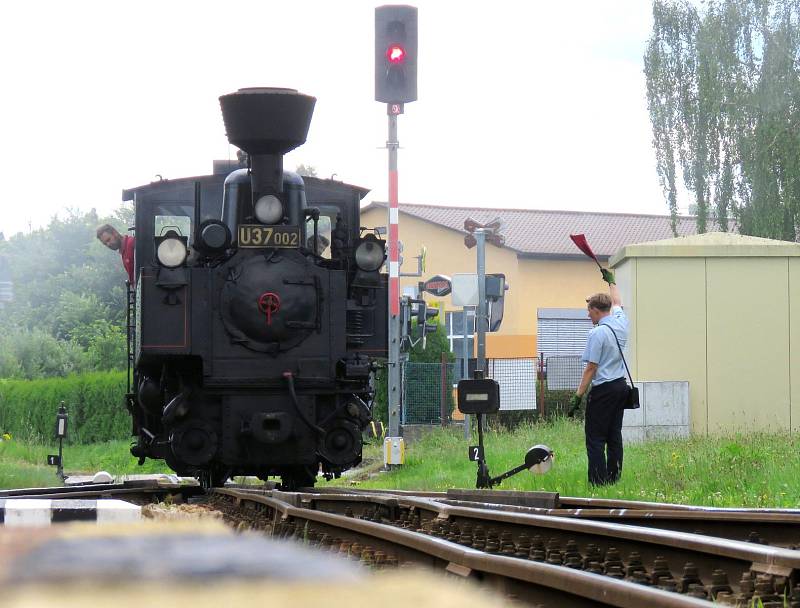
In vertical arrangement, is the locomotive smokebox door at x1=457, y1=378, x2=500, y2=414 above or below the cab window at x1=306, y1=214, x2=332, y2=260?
below

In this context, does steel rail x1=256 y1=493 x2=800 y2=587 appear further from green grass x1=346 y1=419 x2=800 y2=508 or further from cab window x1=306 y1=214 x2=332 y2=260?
cab window x1=306 y1=214 x2=332 y2=260

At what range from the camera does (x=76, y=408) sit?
35906 mm

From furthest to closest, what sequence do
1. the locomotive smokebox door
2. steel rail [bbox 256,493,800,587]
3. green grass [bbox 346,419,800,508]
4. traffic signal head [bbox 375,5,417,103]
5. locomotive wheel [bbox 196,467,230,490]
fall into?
traffic signal head [bbox 375,5,417,103]
the locomotive smokebox door
locomotive wheel [bbox 196,467,230,490]
green grass [bbox 346,419,800,508]
steel rail [bbox 256,493,800,587]

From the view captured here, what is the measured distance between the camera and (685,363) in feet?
53.0

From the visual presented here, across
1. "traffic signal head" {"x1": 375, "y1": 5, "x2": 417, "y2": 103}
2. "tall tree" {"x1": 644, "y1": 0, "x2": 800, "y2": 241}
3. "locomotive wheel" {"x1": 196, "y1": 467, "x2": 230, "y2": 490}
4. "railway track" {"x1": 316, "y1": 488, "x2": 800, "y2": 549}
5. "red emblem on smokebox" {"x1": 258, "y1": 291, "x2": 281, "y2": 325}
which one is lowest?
"locomotive wheel" {"x1": 196, "y1": 467, "x2": 230, "y2": 490}

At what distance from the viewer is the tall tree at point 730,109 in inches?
1407

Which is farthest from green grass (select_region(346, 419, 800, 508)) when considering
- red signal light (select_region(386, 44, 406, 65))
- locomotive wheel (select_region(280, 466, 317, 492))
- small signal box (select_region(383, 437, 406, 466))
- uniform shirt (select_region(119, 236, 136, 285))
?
red signal light (select_region(386, 44, 406, 65))

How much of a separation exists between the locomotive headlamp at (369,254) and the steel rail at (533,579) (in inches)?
234

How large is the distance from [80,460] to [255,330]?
19.7 m

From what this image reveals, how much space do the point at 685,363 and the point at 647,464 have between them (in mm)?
5196

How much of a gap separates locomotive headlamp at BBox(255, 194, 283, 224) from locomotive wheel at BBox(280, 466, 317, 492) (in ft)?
7.06

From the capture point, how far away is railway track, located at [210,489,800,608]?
344cm

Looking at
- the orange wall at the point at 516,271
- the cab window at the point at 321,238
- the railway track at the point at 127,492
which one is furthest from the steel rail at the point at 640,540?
the orange wall at the point at 516,271

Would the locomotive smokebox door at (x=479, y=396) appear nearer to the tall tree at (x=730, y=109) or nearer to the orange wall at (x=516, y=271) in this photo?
the tall tree at (x=730, y=109)
